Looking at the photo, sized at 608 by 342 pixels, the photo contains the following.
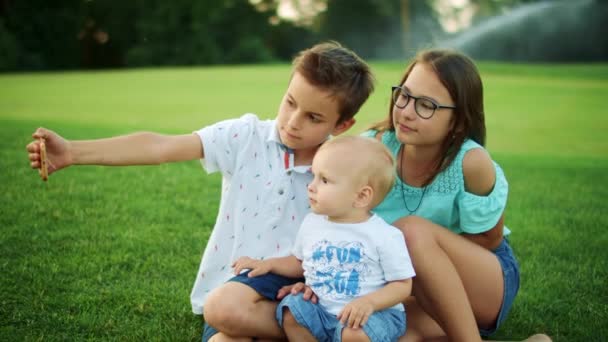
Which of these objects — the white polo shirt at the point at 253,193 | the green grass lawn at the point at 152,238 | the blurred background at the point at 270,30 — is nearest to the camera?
the white polo shirt at the point at 253,193

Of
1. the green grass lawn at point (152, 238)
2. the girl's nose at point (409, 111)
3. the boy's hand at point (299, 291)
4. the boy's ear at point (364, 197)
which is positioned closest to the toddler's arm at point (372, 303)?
the boy's hand at point (299, 291)

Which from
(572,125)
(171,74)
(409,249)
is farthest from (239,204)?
(171,74)

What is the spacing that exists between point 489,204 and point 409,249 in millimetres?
402

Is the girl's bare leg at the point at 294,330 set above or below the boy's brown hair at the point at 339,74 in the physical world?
below

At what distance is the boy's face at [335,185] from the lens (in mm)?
1999

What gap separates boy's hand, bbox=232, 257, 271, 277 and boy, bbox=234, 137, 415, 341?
0.16 m

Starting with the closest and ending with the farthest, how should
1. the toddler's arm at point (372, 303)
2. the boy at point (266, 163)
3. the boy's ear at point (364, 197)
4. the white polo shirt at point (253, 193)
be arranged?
1. the toddler's arm at point (372, 303)
2. the boy's ear at point (364, 197)
3. the boy at point (266, 163)
4. the white polo shirt at point (253, 193)

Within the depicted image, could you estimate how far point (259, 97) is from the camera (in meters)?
11.6

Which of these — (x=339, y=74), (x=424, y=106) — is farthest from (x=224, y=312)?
(x=424, y=106)

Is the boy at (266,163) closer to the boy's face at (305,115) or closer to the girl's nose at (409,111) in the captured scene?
the boy's face at (305,115)

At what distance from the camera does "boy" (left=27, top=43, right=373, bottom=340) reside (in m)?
2.16

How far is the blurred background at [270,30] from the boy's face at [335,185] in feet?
70.3

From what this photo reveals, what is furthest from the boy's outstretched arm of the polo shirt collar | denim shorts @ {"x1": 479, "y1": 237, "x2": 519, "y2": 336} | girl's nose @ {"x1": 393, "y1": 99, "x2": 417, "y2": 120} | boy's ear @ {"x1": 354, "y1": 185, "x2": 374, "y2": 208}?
denim shorts @ {"x1": 479, "y1": 237, "x2": 519, "y2": 336}

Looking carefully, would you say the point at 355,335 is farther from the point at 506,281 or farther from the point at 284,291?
the point at 506,281
